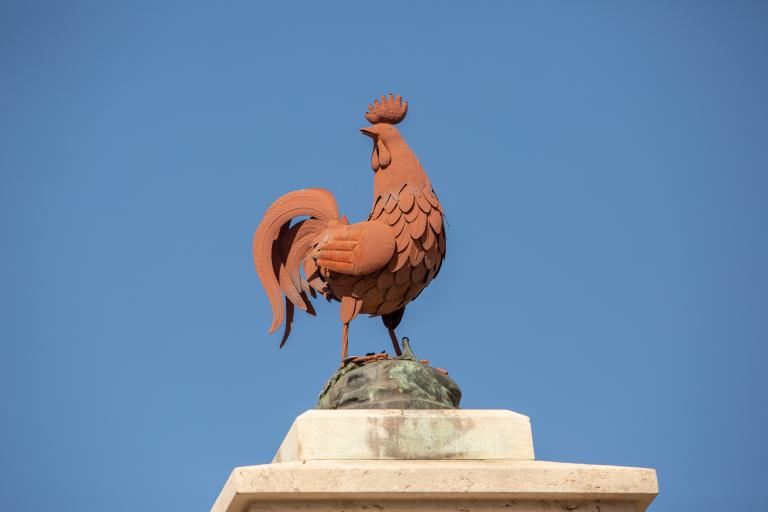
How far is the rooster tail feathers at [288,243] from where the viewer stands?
7.57m

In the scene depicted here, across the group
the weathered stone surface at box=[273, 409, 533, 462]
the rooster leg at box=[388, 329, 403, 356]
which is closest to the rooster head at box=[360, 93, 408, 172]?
the rooster leg at box=[388, 329, 403, 356]

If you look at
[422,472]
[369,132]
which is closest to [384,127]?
[369,132]

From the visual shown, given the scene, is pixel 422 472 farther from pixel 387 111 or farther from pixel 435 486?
pixel 387 111

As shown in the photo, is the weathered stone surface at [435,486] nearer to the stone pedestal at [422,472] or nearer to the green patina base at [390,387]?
the stone pedestal at [422,472]

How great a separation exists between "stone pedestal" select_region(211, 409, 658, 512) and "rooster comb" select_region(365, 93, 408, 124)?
236 centimetres

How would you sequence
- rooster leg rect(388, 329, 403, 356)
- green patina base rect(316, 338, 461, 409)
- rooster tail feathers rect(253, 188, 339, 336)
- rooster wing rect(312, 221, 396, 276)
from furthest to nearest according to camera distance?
rooster tail feathers rect(253, 188, 339, 336) < rooster leg rect(388, 329, 403, 356) < rooster wing rect(312, 221, 396, 276) < green patina base rect(316, 338, 461, 409)

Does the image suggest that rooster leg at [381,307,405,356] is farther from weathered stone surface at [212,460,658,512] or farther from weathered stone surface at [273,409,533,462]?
weathered stone surface at [212,460,658,512]

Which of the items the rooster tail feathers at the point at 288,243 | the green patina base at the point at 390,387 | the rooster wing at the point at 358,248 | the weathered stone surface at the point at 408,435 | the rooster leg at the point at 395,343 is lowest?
the weathered stone surface at the point at 408,435

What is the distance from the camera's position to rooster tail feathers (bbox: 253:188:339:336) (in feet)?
24.8

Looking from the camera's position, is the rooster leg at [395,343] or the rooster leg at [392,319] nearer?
the rooster leg at [395,343]

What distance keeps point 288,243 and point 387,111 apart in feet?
3.64

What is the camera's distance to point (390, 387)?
20.5 ft

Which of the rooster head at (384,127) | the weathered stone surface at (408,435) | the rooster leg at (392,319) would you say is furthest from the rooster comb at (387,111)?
the weathered stone surface at (408,435)

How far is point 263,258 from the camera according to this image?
7.57 metres
